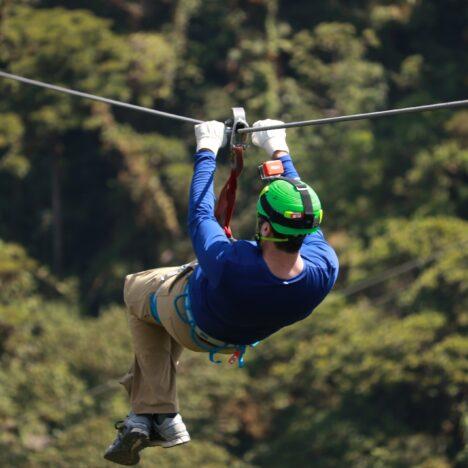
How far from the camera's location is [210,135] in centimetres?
433

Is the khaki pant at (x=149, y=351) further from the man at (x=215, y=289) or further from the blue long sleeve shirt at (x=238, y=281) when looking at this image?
the blue long sleeve shirt at (x=238, y=281)

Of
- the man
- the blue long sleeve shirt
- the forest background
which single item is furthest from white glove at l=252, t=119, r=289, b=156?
the forest background

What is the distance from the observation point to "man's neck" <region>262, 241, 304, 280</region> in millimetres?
4066

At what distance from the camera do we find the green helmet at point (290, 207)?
13.1 ft

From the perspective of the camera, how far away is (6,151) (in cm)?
1805

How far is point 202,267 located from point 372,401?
10.4 metres

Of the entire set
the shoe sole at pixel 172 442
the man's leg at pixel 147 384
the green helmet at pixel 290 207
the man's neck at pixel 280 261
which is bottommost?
the shoe sole at pixel 172 442

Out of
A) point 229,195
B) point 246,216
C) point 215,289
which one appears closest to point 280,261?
point 215,289

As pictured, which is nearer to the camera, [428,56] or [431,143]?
[431,143]

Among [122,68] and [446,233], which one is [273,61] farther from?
[446,233]

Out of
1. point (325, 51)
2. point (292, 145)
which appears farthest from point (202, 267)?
point (325, 51)

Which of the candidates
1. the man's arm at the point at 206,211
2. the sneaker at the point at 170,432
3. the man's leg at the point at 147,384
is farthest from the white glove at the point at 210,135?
the sneaker at the point at 170,432

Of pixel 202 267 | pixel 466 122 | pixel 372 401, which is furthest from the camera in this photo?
pixel 466 122

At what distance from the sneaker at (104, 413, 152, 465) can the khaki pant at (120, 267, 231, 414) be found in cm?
4
